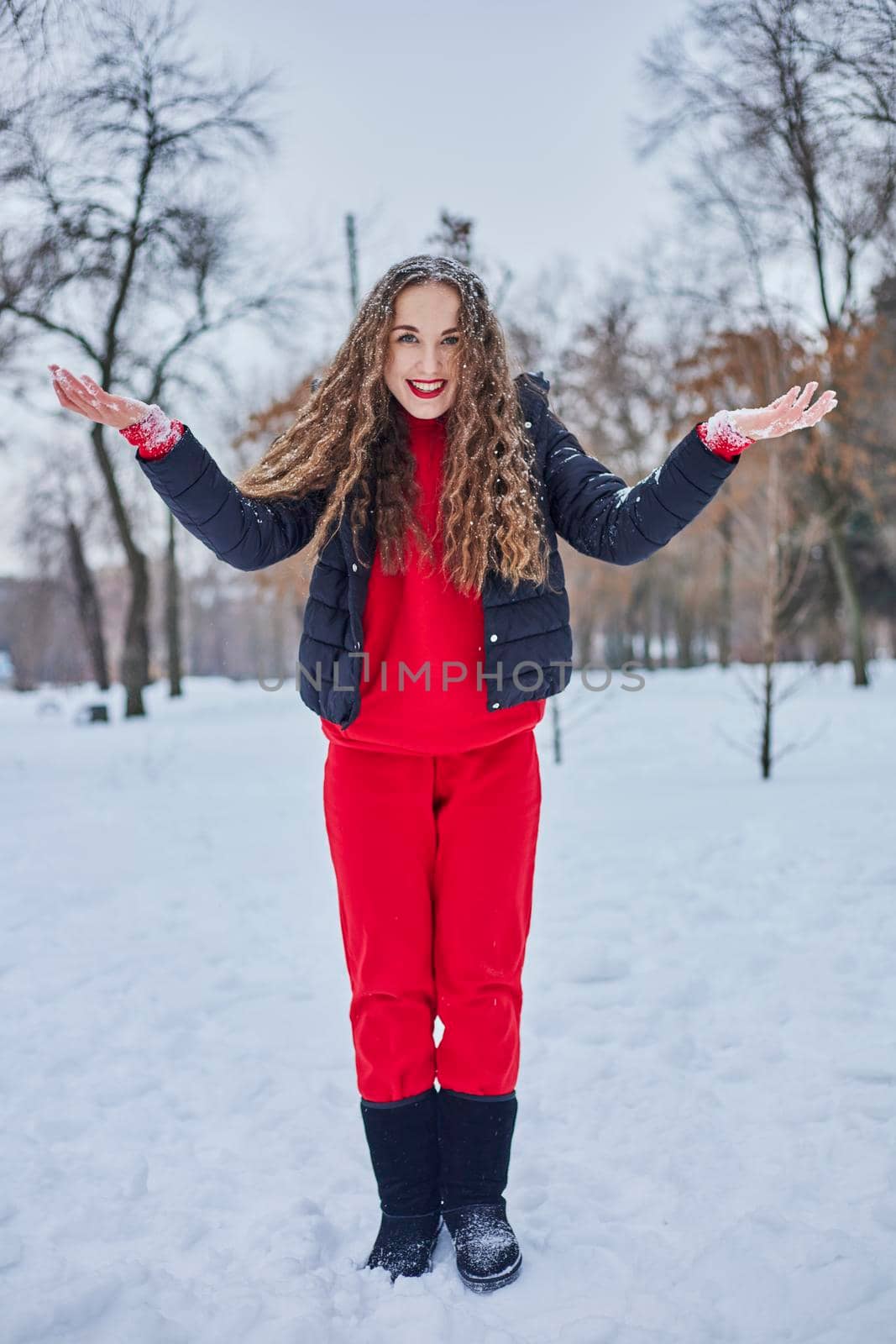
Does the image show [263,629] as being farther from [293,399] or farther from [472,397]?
[472,397]

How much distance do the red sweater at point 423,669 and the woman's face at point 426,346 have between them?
200mm

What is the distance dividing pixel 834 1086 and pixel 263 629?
149 feet

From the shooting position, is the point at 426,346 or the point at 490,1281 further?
the point at 426,346

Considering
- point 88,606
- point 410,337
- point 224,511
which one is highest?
point 88,606

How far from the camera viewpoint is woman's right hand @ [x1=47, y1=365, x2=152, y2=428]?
5.47 ft

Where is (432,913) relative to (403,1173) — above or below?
above

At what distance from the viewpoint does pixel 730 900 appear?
3.99m

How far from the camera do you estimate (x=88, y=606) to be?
21266 millimetres

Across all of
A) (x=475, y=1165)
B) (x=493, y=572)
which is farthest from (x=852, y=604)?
(x=475, y=1165)

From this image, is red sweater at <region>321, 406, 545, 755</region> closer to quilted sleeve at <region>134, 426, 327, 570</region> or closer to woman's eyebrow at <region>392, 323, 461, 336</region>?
quilted sleeve at <region>134, 426, 327, 570</region>

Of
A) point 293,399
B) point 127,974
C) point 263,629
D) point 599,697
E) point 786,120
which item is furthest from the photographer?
point 263,629

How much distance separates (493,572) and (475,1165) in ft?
Answer: 3.84

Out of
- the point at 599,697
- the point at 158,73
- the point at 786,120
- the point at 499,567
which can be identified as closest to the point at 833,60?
the point at 786,120

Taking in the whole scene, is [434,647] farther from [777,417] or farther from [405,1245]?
[405,1245]
